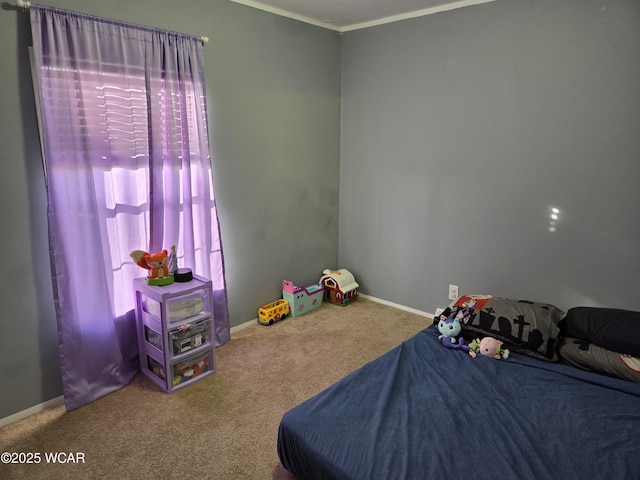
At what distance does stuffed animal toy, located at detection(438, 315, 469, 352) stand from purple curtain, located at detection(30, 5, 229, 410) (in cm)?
171

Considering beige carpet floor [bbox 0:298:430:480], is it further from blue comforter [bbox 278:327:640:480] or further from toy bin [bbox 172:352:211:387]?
blue comforter [bbox 278:327:640:480]

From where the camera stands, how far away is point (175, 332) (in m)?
2.55

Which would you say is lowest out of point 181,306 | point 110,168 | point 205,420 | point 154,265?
point 205,420

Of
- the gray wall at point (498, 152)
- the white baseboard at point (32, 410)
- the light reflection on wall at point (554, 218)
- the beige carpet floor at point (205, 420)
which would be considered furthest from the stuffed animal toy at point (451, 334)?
the white baseboard at point (32, 410)

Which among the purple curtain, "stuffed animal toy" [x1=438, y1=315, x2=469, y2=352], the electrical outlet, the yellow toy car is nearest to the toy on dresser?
the purple curtain

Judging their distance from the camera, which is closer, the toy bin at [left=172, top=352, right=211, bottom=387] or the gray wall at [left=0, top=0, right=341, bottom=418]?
the gray wall at [left=0, top=0, right=341, bottom=418]

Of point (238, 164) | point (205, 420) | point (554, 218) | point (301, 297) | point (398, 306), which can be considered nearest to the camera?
point (205, 420)

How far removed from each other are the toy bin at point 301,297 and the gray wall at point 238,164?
0.34 feet

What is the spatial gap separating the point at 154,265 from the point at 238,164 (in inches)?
41.0

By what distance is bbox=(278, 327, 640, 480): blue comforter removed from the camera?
1.56 m

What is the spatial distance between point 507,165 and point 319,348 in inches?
74.9

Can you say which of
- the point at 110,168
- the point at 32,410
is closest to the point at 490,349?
the point at 110,168

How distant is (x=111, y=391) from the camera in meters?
2.54

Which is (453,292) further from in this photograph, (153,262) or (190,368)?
(153,262)
